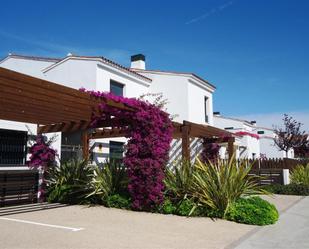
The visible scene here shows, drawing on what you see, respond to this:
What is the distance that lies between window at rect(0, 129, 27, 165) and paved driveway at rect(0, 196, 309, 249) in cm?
298

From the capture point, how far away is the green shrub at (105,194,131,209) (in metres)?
11.7

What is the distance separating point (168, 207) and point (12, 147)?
6.40 meters

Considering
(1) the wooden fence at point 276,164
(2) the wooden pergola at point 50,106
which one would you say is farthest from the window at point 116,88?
(1) the wooden fence at point 276,164

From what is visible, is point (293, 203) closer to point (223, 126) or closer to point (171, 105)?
point (171, 105)

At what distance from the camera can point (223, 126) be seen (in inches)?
1455

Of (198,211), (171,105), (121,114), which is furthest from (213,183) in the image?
(171,105)

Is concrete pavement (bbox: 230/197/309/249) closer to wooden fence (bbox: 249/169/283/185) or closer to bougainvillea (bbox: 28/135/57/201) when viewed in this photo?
bougainvillea (bbox: 28/135/57/201)

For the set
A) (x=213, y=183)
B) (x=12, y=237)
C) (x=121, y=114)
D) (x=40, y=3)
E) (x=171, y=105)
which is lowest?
(x=12, y=237)

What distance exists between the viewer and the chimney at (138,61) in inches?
1029

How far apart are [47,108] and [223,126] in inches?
1089

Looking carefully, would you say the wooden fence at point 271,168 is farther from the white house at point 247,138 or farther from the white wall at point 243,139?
the white wall at point 243,139

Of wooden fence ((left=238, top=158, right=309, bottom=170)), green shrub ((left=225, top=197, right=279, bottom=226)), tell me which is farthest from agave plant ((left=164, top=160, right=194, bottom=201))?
wooden fence ((left=238, top=158, right=309, bottom=170))

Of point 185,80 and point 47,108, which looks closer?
point 47,108

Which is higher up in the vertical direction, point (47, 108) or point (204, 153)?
point (47, 108)
